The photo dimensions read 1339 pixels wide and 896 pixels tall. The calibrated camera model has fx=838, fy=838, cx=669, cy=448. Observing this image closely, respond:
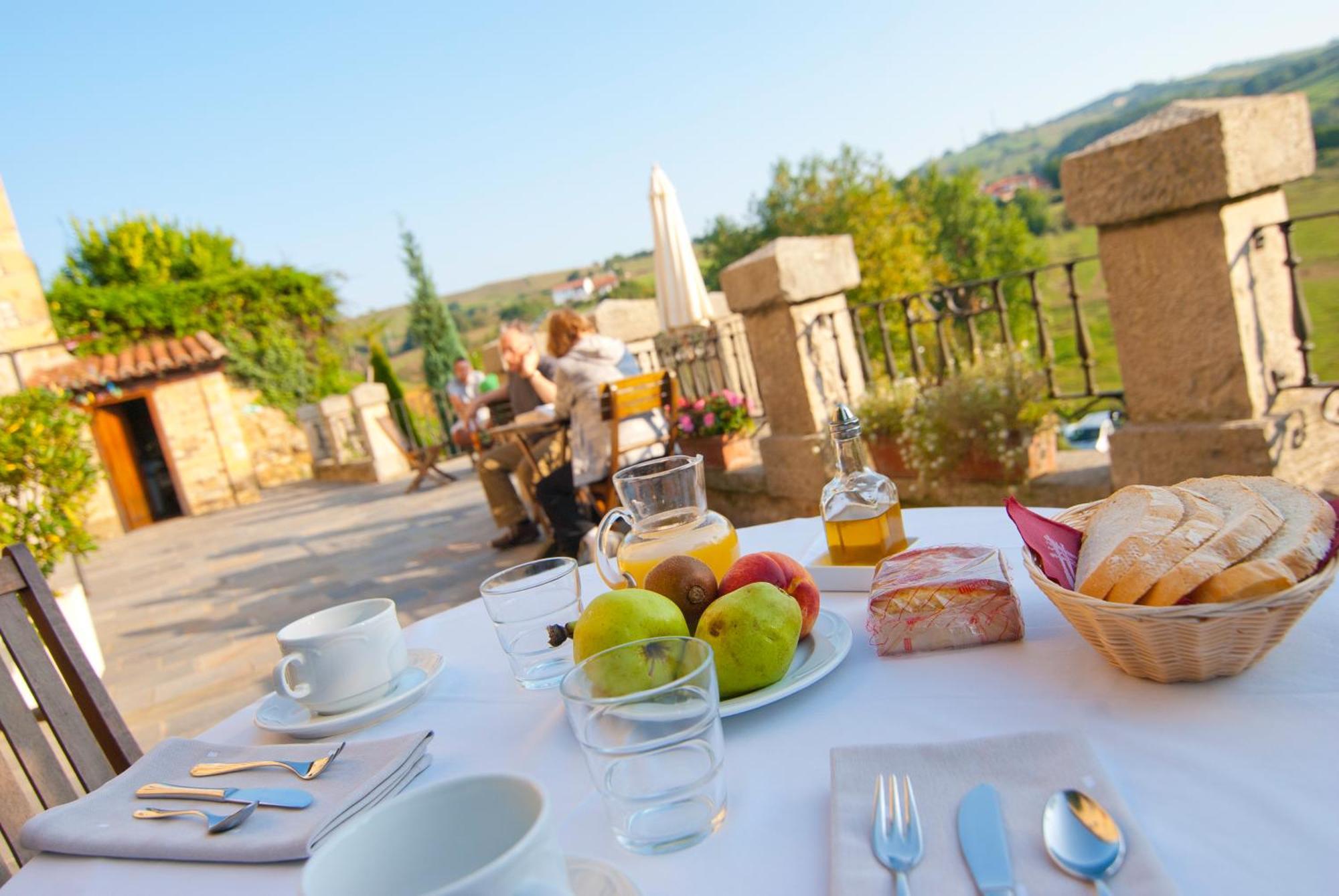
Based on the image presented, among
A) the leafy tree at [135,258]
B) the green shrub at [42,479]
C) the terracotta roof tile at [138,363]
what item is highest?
the leafy tree at [135,258]

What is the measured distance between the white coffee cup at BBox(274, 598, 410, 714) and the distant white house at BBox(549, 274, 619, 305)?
3882 millimetres

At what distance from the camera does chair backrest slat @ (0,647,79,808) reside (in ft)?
3.79

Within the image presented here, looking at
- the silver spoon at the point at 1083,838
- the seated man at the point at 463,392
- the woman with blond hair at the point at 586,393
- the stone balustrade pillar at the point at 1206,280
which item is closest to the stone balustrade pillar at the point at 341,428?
the seated man at the point at 463,392

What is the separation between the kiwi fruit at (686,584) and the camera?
0.96 meters

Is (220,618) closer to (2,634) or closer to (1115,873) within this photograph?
(2,634)

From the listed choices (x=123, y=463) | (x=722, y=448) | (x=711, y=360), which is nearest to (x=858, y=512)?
(x=722, y=448)

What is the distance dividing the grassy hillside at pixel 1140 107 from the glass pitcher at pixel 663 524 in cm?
554

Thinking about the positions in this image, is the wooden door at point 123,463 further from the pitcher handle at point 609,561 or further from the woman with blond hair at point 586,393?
the pitcher handle at point 609,561

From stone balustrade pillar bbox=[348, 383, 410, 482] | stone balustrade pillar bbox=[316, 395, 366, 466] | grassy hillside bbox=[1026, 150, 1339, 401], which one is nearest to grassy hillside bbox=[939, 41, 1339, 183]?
grassy hillside bbox=[1026, 150, 1339, 401]

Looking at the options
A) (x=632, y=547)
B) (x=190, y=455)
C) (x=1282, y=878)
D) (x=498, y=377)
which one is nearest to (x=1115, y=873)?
(x=1282, y=878)

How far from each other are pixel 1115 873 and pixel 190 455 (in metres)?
18.3

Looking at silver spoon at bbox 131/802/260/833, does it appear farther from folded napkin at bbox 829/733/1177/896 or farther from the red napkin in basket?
the red napkin in basket

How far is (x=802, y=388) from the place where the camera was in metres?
4.20

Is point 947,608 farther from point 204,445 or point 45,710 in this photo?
point 204,445
